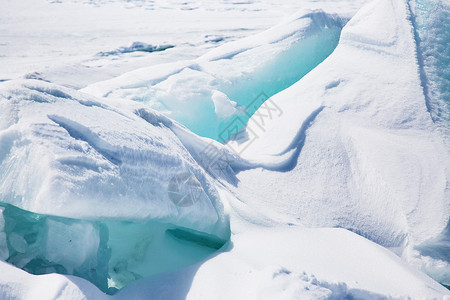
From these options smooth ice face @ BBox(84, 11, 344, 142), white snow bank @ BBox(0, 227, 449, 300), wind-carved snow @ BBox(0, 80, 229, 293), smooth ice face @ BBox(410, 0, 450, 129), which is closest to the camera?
white snow bank @ BBox(0, 227, 449, 300)

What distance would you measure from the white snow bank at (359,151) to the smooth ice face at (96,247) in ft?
1.85

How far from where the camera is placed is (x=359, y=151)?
2789mm

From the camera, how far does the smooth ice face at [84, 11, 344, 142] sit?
3.43 metres

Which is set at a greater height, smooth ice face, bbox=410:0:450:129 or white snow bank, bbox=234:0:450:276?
smooth ice face, bbox=410:0:450:129

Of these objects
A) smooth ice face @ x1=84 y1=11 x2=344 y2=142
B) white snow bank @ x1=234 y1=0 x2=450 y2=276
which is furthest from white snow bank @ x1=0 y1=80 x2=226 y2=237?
smooth ice face @ x1=84 y1=11 x2=344 y2=142

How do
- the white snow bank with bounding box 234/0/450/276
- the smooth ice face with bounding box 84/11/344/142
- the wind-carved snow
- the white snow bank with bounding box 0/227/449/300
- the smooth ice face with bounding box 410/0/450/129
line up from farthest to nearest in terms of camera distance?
the smooth ice face with bounding box 84/11/344/142 < the smooth ice face with bounding box 410/0/450/129 < the white snow bank with bounding box 234/0/450/276 < the wind-carved snow < the white snow bank with bounding box 0/227/449/300

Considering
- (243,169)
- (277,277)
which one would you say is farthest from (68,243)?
(243,169)

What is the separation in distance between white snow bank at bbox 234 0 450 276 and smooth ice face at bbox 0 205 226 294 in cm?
56

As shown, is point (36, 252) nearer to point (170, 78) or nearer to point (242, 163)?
point (242, 163)

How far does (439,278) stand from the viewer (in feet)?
7.43

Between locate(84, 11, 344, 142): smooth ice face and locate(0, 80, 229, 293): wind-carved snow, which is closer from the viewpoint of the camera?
locate(0, 80, 229, 293): wind-carved snow

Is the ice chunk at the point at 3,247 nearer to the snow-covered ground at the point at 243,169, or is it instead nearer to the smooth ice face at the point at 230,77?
the snow-covered ground at the point at 243,169

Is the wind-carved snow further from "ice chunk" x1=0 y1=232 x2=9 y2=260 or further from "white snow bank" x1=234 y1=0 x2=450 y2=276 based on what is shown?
"white snow bank" x1=234 y1=0 x2=450 y2=276

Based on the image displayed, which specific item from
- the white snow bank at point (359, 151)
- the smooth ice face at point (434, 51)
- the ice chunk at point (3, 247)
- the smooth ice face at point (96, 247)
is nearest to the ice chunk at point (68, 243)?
the smooth ice face at point (96, 247)
